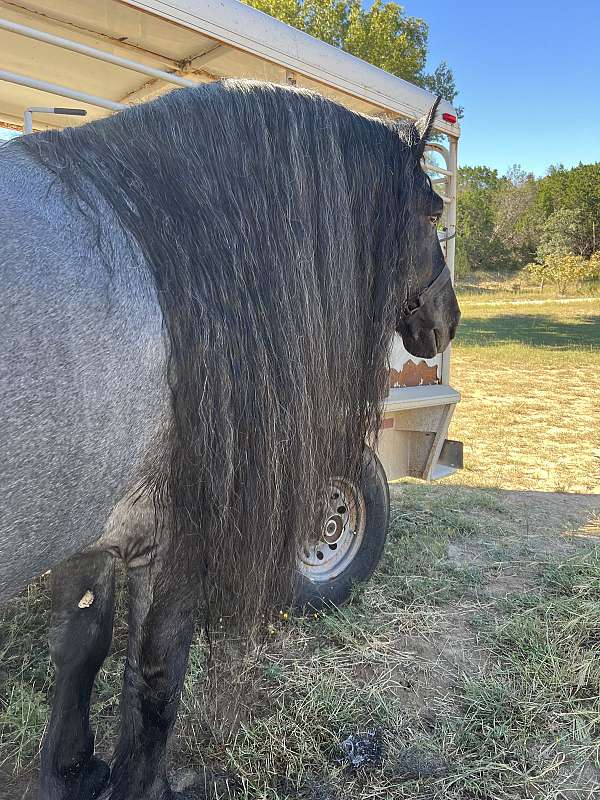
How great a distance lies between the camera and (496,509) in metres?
4.05

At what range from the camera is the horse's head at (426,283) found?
1627mm

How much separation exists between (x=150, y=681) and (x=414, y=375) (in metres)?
2.19

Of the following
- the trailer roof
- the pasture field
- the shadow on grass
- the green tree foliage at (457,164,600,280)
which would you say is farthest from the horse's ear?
the green tree foliage at (457,164,600,280)

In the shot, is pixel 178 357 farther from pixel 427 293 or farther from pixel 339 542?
pixel 339 542

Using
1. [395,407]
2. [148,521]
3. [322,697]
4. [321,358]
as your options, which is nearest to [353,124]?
[321,358]

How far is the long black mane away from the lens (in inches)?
46.0

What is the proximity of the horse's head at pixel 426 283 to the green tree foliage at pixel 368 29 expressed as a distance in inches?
556

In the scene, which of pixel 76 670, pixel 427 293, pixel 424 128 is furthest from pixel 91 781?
pixel 424 128

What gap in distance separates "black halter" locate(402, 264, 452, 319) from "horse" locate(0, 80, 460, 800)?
184mm

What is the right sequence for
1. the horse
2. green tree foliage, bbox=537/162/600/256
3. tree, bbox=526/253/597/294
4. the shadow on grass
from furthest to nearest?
1. green tree foliage, bbox=537/162/600/256
2. tree, bbox=526/253/597/294
3. the shadow on grass
4. the horse

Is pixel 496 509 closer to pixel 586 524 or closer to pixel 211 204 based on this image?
pixel 586 524

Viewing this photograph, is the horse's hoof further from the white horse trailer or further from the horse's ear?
the horse's ear

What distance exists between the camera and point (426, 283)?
1.77m

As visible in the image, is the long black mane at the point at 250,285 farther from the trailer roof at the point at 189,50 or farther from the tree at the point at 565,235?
the tree at the point at 565,235
